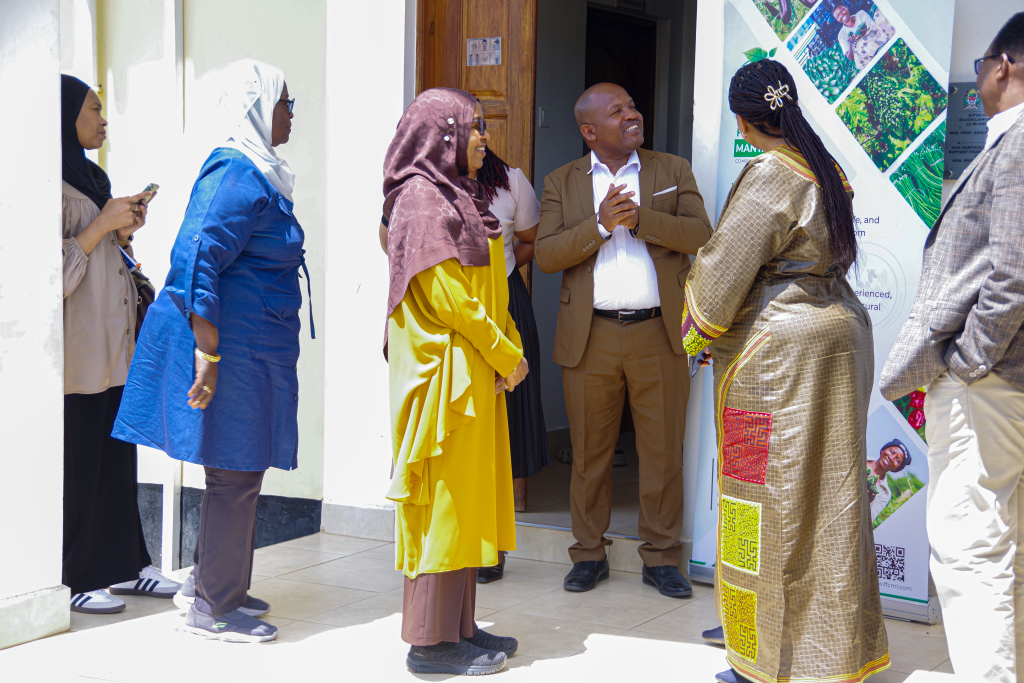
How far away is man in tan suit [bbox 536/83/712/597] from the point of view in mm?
4129

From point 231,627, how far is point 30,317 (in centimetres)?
131

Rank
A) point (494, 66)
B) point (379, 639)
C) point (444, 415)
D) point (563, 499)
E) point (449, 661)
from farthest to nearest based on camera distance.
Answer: point (563, 499)
point (494, 66)
point (379, 639)
point (449, 661)
point (444, 415)

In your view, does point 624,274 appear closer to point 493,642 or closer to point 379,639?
point 493,642

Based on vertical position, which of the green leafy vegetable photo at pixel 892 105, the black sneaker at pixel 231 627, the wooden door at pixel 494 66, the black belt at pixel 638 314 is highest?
the wooden door at pixel 494 66

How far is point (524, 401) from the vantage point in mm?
4316

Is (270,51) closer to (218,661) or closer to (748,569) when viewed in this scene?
(218,661)

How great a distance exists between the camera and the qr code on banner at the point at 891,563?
150 inches

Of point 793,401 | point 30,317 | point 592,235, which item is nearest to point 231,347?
point 30,317

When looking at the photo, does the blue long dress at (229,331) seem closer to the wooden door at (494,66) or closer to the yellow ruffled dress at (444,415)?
the yellow ruffled dress at (444,415)

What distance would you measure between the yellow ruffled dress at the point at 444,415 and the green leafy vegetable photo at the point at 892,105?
5.49ft

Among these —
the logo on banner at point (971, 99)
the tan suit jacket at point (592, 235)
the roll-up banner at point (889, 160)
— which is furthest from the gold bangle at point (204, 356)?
the logo on banner at point (971, 99)

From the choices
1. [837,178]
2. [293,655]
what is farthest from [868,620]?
[293,655]

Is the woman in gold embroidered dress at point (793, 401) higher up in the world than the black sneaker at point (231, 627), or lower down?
higher up

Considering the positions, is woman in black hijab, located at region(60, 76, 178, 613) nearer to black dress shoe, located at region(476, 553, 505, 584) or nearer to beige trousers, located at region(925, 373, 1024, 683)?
black dress shoe, located at region(476, 553, 505, 584)
